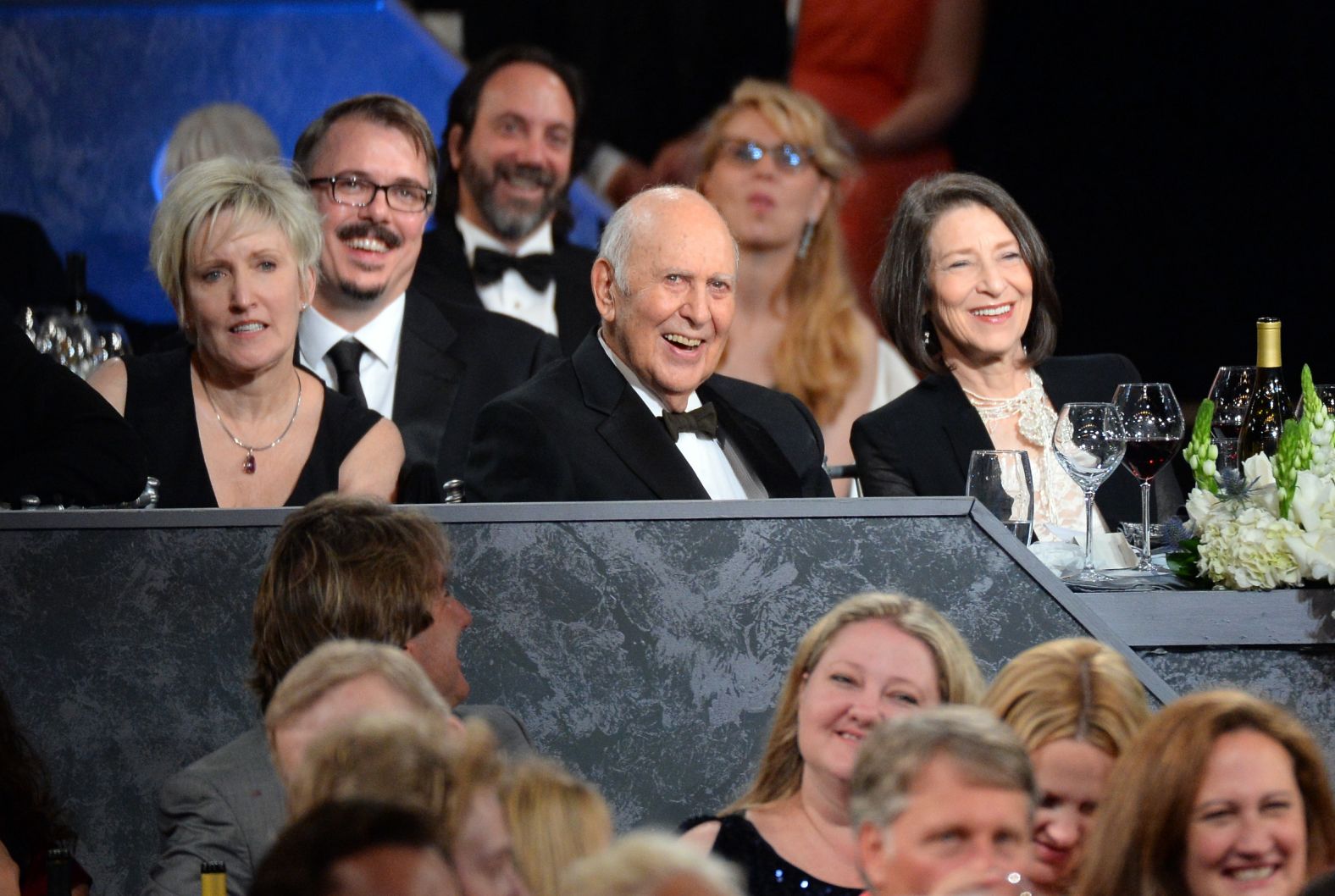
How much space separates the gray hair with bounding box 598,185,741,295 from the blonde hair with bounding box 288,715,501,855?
182cm

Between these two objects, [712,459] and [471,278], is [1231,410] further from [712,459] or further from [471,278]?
[471,278]

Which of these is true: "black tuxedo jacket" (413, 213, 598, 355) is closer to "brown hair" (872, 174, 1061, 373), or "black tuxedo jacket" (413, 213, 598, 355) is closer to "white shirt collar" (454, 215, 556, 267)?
"white shirt collar" (454, 215, 556, 267)

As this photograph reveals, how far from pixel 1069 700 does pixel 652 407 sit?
4.73 ft

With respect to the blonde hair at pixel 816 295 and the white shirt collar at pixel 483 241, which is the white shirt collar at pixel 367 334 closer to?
the white shirt collar at pixel 483 241

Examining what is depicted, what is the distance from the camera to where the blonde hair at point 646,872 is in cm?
138

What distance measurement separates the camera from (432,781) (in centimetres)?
177

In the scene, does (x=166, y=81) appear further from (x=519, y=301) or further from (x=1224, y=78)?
(x=1224, y=78)

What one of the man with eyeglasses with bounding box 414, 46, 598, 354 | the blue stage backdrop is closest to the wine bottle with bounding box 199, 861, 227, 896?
the man with eyeglasses with bounding box 414, 46, 598, 354

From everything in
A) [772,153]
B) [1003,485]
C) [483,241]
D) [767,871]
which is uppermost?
[772,153]

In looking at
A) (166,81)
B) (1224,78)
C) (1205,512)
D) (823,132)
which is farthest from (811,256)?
(1205,512)

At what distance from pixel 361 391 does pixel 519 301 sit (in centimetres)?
151

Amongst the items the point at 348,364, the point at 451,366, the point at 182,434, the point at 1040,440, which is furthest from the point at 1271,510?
the point at 348,364

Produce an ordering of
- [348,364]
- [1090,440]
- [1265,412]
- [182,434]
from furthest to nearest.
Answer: [348,364] → [182,434] → [1265,412] → [1090,440]

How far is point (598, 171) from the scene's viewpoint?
7.10 meters
